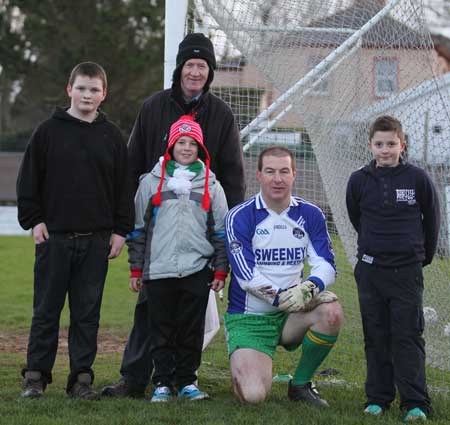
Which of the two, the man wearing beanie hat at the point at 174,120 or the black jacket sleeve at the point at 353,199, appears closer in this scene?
the black jacket sleeve at the point at 353,199

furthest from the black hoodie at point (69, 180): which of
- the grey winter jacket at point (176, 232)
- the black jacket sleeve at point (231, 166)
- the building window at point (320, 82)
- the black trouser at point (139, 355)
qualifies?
the building window at point (320, 82)

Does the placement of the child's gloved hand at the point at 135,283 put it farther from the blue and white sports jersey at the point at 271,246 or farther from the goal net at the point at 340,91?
the goal net at the point at 340,91

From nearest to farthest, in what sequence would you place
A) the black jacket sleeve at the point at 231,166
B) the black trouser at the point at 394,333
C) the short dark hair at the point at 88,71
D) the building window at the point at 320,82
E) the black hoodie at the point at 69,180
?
the black trouser at the point at 394,333
the black hoodie at the point at 69,180
the short dark hair at the point at 88,71
the black jacket sleeve at the point at 231,166
the building window at the point at 320,82

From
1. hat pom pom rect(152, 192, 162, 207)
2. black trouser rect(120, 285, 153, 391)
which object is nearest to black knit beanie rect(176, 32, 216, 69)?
hat pom pom rect(152, 192, 162, 207)

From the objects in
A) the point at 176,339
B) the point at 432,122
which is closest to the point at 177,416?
the point at 176,339

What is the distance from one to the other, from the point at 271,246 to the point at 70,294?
113 centimetres

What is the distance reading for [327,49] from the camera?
6.80 m

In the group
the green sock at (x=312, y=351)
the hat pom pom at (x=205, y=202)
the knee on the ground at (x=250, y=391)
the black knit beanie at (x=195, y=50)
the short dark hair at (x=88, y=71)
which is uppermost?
the black knit beanie at (x=195, y=50)

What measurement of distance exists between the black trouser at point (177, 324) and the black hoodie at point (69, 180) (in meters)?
0.41

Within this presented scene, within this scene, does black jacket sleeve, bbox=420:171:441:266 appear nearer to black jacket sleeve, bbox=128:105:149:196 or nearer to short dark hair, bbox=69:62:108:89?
black jacket sleeve, bbox=128:105:149:196

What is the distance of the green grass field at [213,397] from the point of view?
4.38 meters

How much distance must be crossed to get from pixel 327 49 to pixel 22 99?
31.2 metres

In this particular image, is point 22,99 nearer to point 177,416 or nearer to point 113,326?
point 113,326

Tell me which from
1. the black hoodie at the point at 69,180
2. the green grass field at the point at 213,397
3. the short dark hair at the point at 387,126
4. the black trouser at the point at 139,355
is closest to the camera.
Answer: the green grass field at the point at 213,397
